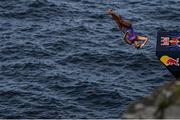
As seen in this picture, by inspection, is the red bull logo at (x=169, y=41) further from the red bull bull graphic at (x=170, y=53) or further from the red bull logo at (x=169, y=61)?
the red bull logo at (x=169, y=61)

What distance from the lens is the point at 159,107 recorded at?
6.95m

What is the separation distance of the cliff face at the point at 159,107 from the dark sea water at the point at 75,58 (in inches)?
911

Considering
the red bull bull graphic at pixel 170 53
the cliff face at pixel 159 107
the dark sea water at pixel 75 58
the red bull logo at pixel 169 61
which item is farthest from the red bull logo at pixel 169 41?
the cliff face at pixel 159 107

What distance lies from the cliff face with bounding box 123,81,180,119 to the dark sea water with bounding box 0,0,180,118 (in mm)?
23151

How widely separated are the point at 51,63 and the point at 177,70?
39.0 ft

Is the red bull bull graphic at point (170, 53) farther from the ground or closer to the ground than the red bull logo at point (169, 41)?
closer to the ground

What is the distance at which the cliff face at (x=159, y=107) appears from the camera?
6961 mm

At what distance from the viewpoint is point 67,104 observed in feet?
103

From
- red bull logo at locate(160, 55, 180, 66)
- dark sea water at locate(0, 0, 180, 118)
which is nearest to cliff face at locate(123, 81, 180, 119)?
dark sea water at locate(0, 0, 180, 118)

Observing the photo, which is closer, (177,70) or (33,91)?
(177,70)

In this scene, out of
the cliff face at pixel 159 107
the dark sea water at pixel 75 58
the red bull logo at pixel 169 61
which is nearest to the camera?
the cliff face at pixel 159 107

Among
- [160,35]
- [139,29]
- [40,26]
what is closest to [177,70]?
[160,35]

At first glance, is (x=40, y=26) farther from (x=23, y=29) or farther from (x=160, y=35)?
(x=160, y=35)

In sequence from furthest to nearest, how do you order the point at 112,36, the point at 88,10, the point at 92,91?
1. the point at 88,10
2. the point at 112,36
3. the point at 92,91
